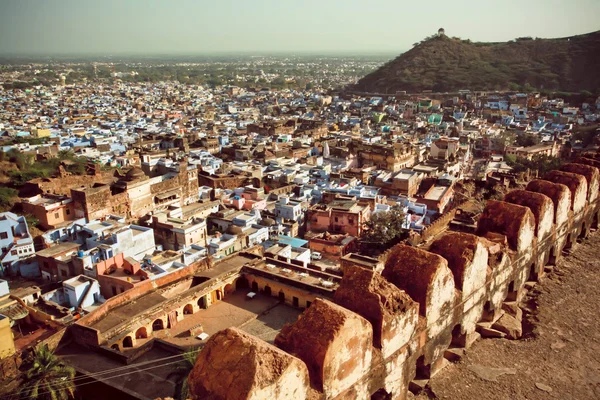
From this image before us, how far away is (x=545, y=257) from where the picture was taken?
1235 centimetres

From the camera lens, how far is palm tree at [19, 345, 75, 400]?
1241cm

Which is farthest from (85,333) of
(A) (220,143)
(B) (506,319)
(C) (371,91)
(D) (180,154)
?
(C) (371,91)

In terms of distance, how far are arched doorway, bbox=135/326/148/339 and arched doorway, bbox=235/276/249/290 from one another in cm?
390

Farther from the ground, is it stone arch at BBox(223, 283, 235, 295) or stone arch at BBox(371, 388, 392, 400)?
stone arch at BBox(371, 388, 392, 400)

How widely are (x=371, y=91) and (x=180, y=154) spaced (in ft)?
239

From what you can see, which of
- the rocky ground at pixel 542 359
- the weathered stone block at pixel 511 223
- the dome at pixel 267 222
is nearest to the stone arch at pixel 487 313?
the rocky ground at pixel 542 359

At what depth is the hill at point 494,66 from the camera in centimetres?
9475

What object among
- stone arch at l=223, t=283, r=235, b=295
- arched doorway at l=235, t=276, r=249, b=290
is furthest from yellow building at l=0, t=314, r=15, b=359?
arched doorway at l=235, t=276, r=249, b=290

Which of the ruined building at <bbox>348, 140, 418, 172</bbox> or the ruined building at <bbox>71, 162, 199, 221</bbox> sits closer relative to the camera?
the ruined building at <bbox>71, 162, 199, 221</bbox>

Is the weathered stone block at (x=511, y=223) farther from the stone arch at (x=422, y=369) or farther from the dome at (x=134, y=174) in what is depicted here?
the dome at (x=134, y=174)

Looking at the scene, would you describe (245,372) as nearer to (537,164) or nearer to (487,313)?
(487,313)

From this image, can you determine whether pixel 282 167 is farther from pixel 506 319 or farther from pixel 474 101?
pixel 474 101

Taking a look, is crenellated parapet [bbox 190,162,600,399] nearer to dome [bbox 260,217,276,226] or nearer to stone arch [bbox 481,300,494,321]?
stone arch [bbox 481,300,494,321]

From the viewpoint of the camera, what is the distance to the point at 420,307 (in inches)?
337
